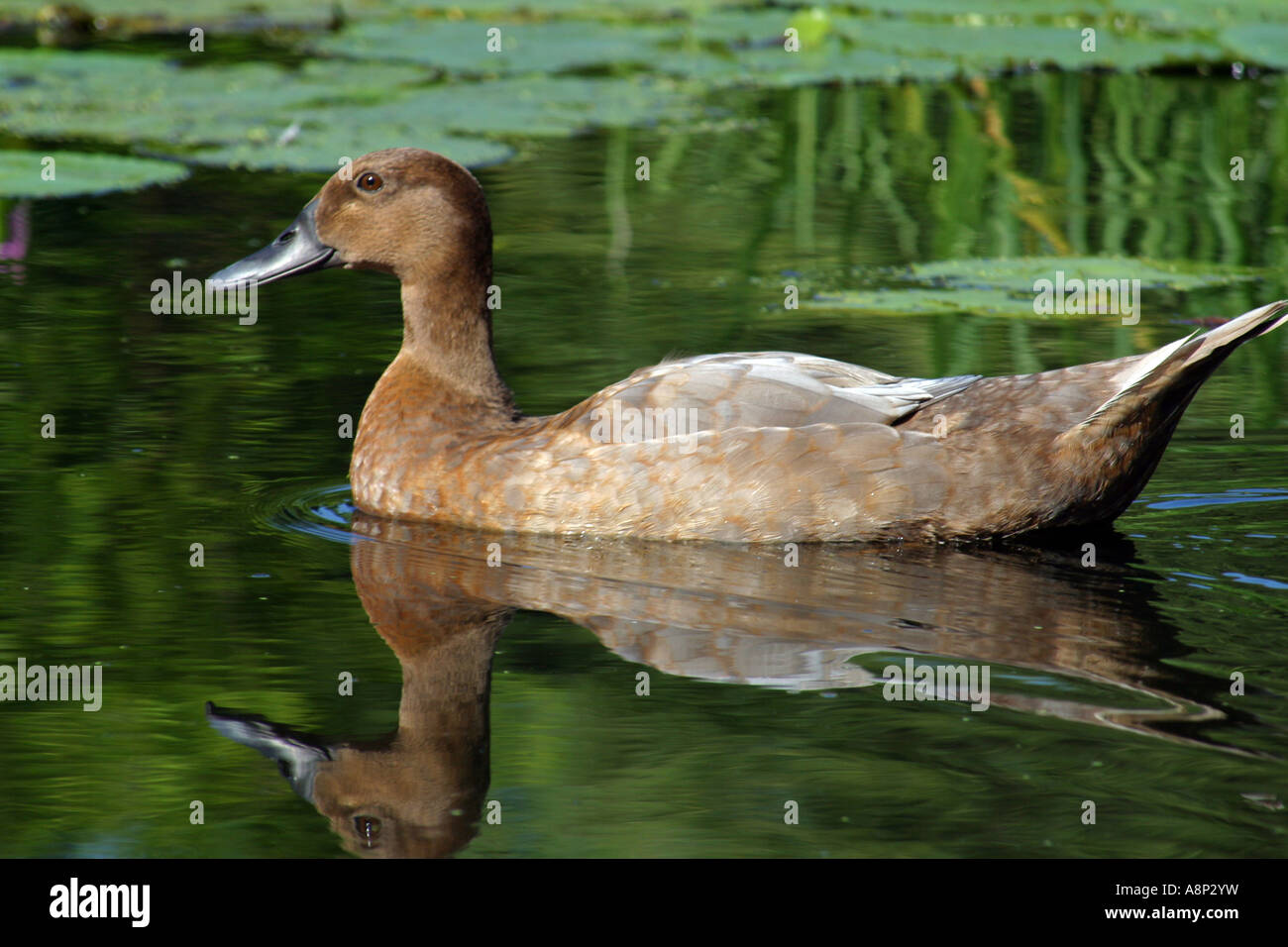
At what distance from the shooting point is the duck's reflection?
485cm

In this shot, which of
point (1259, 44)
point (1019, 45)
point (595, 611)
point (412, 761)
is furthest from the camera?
point (1019, 45)

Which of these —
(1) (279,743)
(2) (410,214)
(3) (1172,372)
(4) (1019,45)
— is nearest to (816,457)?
(3) (1172,372)

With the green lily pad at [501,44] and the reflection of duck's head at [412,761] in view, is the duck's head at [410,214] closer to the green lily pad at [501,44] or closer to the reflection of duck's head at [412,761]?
the reflection of duck's head at [412,761]

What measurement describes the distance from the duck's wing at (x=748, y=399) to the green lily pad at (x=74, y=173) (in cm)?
571

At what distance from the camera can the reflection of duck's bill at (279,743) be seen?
4.82m

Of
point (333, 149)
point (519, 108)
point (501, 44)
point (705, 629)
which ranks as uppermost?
point (501, 44)

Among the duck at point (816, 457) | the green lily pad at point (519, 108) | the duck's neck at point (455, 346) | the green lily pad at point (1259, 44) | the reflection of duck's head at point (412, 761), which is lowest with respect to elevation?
the reflection of duck's head at point (412, 761)

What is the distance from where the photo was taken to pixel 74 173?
11867 mm

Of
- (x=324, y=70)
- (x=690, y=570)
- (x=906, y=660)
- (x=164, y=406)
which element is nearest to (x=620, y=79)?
(x=324, y=70)

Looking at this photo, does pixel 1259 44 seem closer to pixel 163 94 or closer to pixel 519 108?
pixel 519 108

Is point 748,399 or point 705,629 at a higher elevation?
point 748,399

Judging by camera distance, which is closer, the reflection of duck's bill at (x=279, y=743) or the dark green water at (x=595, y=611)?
the dark green water at (x=595, y=611)

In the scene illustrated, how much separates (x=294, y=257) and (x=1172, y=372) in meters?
3.42

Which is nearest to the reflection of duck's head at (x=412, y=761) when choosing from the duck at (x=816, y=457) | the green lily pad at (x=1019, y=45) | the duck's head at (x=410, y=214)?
the duck at (x=816, y=457)
